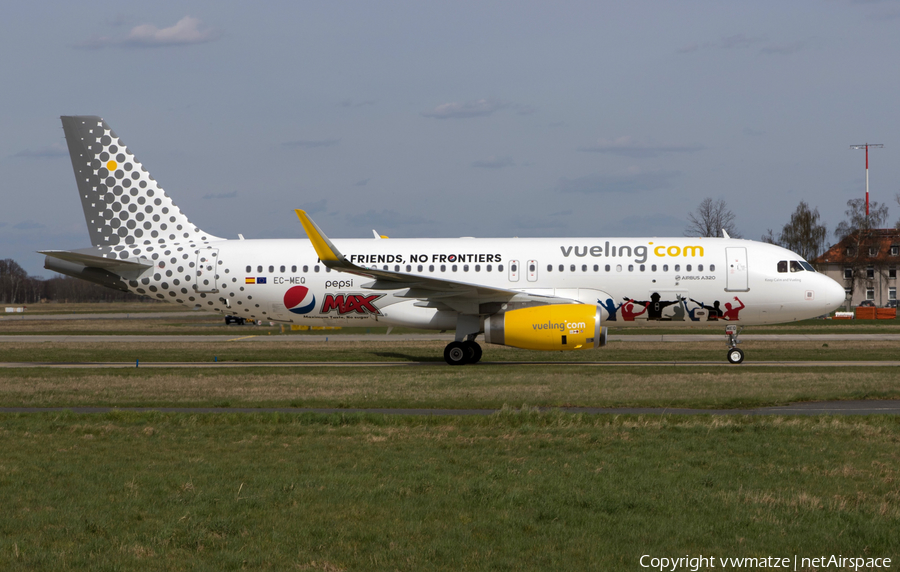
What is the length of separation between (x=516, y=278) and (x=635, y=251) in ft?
11.8

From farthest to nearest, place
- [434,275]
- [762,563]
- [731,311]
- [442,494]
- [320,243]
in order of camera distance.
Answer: [434,275] < [731,311] < [320,243] < [442,494] < [762,563]

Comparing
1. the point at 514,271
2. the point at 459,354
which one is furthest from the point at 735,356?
the point at 459,354

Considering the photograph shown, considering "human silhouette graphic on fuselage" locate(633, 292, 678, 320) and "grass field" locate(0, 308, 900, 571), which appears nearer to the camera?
"grass field" locate(0, 308, 900, 571)

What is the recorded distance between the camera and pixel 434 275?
82.4 feet

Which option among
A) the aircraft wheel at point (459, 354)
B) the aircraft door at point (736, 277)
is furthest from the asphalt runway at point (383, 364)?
the aircraft door at point (736, 277)

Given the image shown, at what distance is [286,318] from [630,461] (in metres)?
17.5

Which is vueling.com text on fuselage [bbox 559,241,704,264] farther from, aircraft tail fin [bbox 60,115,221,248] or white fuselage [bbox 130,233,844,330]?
aircraft tail fin [bbox 60,115,221,248]

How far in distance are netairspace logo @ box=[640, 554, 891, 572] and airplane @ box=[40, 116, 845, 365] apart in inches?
619

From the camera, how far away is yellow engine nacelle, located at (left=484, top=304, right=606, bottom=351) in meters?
22.0

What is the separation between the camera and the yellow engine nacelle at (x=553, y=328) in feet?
72.3

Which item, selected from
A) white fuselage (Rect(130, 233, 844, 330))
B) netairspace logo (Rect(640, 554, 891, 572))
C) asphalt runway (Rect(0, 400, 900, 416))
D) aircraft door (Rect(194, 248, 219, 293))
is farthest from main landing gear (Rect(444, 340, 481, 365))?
netairspace logo (Rect(640, 554, 891, 572))

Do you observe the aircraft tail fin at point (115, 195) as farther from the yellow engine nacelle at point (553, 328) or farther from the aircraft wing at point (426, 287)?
the yellow engine nacelle at point (553, 328)

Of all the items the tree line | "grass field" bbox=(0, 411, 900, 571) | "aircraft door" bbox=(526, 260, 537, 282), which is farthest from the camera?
the tree line

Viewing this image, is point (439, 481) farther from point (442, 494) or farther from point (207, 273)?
point (207, 273)
